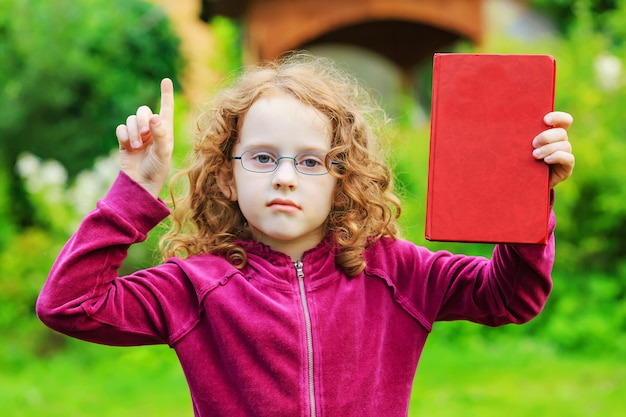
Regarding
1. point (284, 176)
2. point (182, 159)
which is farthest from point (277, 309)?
point (182, 159)

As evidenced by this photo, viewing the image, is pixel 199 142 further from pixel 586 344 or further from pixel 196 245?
pixel 586 344

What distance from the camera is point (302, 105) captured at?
2068 mm

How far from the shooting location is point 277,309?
1.96m

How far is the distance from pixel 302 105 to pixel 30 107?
4589 mm

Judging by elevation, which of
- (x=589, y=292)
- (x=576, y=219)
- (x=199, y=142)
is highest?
(x=199, y=142)

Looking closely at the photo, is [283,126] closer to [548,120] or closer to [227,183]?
[227,183]

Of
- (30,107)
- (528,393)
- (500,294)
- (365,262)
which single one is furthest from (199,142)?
(30,107)

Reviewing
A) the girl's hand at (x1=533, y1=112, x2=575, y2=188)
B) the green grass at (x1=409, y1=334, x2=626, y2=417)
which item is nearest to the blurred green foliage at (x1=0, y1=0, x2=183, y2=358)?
the green grass at (x1=409, y1=334, x2=626, y2=417)

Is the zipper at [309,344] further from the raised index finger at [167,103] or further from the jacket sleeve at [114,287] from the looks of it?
the raised index finger at [167,103]

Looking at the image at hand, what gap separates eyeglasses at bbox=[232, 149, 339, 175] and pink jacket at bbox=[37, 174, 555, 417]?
188 mm

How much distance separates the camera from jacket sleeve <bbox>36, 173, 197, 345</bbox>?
186cm

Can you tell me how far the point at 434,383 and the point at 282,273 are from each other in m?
2.73

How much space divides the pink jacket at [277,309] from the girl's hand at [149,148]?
3 cm

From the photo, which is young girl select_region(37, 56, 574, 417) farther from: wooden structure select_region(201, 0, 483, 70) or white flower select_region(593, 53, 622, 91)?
wooden structure select_region(201, 0, 483, 70)
